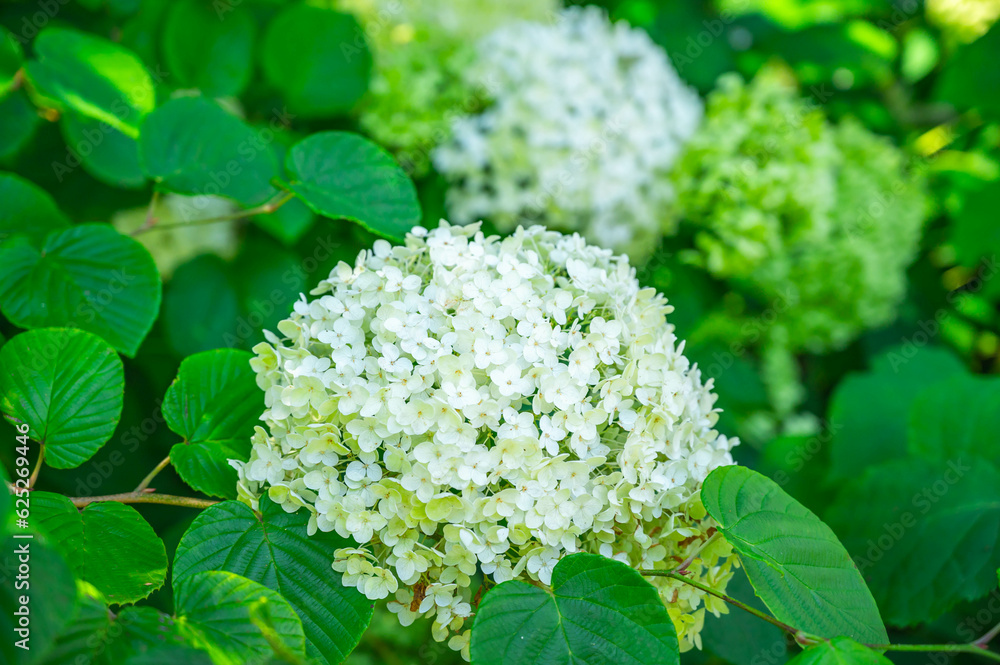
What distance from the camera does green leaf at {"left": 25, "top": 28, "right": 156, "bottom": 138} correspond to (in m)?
1.26

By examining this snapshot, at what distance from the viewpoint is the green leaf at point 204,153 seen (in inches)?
46.0

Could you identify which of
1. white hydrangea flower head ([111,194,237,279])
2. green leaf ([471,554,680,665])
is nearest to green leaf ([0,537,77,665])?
green leaf ([471,554,680,665])

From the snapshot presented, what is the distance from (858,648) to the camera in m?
0.79

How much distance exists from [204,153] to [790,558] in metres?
1.11

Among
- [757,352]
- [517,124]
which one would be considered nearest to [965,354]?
[757,352]

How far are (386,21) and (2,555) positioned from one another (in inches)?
77.5

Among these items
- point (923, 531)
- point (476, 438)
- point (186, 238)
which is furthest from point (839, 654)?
point (186, 238)

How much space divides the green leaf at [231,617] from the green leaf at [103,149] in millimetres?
958

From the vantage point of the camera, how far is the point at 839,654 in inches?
30.7

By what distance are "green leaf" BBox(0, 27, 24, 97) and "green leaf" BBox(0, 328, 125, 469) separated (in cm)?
67

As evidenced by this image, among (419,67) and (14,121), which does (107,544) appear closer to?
(14,121)

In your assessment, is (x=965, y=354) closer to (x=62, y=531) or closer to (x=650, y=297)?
(x=650, y=297)

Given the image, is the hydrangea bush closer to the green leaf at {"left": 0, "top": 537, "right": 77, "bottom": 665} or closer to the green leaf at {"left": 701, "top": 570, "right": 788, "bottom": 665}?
the green leaf at {"left": 701, "top": 570, "right": 788, "bottom": 665}

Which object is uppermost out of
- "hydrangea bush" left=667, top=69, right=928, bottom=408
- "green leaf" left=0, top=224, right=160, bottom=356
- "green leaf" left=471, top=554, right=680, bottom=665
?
"hydrangea bush" left=667, top=69, right=928, bottom=408
